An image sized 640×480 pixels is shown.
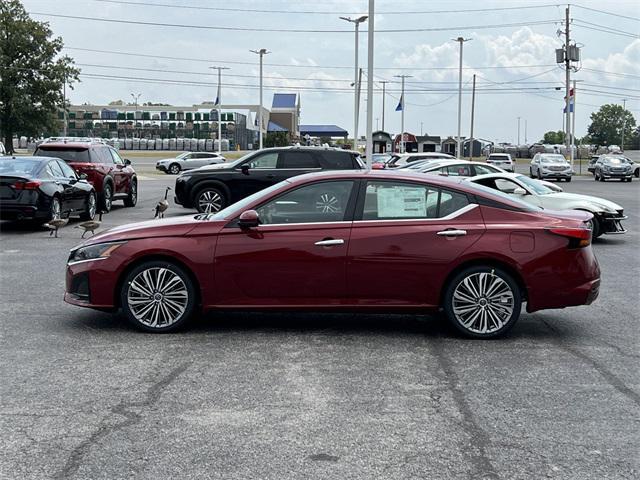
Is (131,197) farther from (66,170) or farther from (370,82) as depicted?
(370,82)

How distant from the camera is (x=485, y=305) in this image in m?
7.15

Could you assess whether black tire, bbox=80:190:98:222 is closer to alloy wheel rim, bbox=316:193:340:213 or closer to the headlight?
the headlight

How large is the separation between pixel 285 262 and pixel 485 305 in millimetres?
1833

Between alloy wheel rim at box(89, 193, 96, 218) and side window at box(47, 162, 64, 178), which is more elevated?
side window at box(47, 162, 64, 178)

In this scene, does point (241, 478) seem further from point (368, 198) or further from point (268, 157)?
point (268, 157)

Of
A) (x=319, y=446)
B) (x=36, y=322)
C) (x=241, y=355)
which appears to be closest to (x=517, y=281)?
(x=241, y=355)

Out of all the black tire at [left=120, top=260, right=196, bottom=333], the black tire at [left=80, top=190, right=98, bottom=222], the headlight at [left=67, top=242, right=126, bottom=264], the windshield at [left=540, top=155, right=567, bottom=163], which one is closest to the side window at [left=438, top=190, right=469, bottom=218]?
the black tire at [left=120, top=260, right=196, bottom=333]

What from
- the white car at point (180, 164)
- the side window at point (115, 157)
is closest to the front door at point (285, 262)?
the side window at point (115, 157)

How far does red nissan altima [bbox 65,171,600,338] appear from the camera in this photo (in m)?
7.12

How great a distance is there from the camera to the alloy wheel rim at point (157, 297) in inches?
284

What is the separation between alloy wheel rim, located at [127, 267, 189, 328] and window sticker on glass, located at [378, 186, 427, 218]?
77.2 inches

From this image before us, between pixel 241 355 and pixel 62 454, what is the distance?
232 centimetres

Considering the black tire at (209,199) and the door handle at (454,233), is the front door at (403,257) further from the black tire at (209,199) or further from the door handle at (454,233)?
the black tire at (209,199)

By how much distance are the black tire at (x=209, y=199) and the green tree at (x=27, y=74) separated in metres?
57.9
